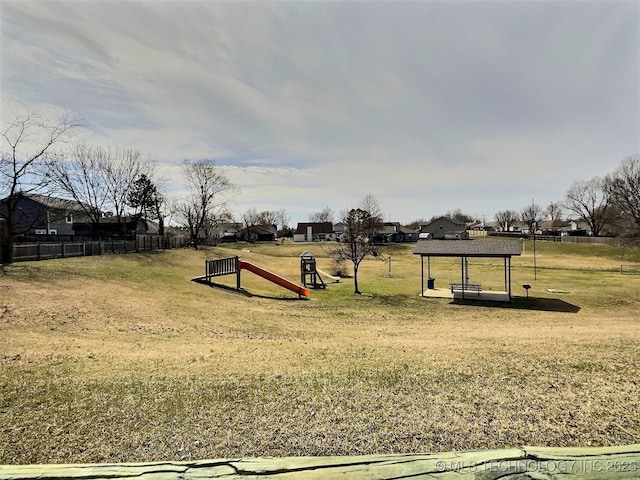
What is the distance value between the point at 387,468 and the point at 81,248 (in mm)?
32277

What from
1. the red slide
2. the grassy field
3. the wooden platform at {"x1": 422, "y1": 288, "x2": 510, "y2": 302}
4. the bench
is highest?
the grassy field

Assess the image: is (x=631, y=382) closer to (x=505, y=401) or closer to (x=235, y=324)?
(x=505, y=401)

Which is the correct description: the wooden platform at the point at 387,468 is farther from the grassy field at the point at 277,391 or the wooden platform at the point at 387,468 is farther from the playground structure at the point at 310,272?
the playground structure at the point at 310,272

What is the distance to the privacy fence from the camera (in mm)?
22234

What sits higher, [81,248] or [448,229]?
[448,229]

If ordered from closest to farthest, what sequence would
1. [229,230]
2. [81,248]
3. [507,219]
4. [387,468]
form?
[387,468], [81,248], [229,230], [507,219]

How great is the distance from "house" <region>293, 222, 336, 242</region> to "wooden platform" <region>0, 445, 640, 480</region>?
95.7 metres

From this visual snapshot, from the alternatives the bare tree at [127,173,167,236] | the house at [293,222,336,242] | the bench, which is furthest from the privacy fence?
the house at [293,222,336,242]

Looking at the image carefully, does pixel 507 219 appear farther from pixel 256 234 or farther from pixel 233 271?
pixel 233 271

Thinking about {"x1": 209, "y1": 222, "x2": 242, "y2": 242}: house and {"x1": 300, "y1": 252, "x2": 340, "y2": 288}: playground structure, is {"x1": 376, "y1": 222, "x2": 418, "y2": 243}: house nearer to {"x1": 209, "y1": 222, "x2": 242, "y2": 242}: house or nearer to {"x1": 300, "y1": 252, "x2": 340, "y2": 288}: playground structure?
{"x1": 209, "y1": 222, "x2": 242, "y2": 242}: house

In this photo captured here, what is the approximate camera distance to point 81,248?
91.4 feet

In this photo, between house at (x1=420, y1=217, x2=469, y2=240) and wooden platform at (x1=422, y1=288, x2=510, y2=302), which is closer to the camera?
wooden platform at (x1=422, y1=288, x2=510, y2=302)

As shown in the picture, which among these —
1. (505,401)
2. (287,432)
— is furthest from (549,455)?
(505,401)

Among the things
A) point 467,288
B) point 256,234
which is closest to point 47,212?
point 467,288
